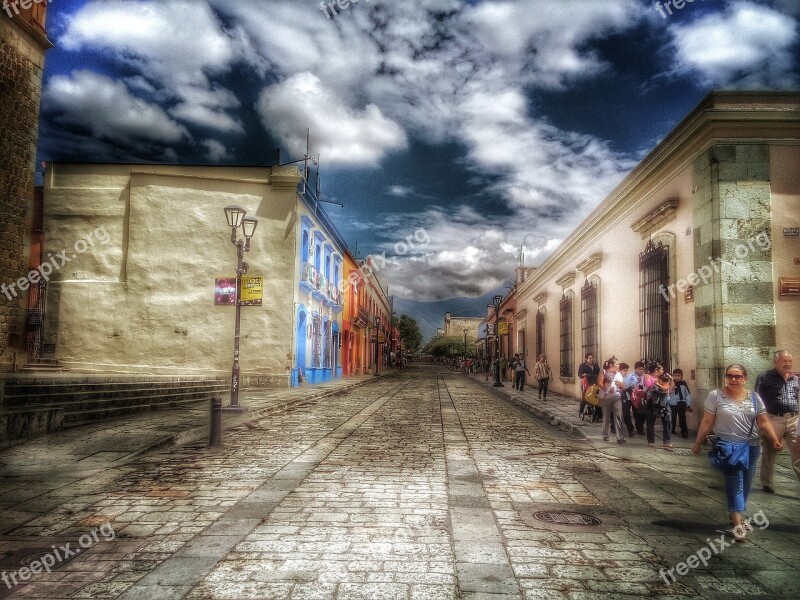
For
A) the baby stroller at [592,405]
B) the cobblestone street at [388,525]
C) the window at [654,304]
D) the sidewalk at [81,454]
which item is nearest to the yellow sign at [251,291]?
the sidewalk at [81,454]

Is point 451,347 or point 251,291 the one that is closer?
point 251,291

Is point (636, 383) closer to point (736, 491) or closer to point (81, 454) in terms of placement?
point (736, 491)

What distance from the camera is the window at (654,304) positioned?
11.6 m

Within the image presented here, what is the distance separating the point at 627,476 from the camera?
6906mm

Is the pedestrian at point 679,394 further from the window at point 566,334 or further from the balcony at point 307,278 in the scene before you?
the balcony at point 307,278

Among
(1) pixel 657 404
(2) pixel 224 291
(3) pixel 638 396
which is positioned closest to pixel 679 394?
(1) pixel 657 404

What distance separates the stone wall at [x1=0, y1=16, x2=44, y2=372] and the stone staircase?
651 mm

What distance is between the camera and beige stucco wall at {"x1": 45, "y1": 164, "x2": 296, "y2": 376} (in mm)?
20812

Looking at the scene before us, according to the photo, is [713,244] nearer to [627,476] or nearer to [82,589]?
[627,476]

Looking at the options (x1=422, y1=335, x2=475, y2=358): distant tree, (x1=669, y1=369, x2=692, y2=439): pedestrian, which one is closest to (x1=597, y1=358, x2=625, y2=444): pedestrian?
(x1=669, y1=369, x2=692, y2=439): pedestrian

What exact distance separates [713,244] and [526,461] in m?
5.12

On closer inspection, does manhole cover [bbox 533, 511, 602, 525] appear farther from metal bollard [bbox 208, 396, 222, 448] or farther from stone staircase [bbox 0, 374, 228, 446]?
stone staircase [bbox 0, 374, 228, 446]

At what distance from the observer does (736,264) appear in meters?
9.43

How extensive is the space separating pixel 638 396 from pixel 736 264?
8.94 feet
